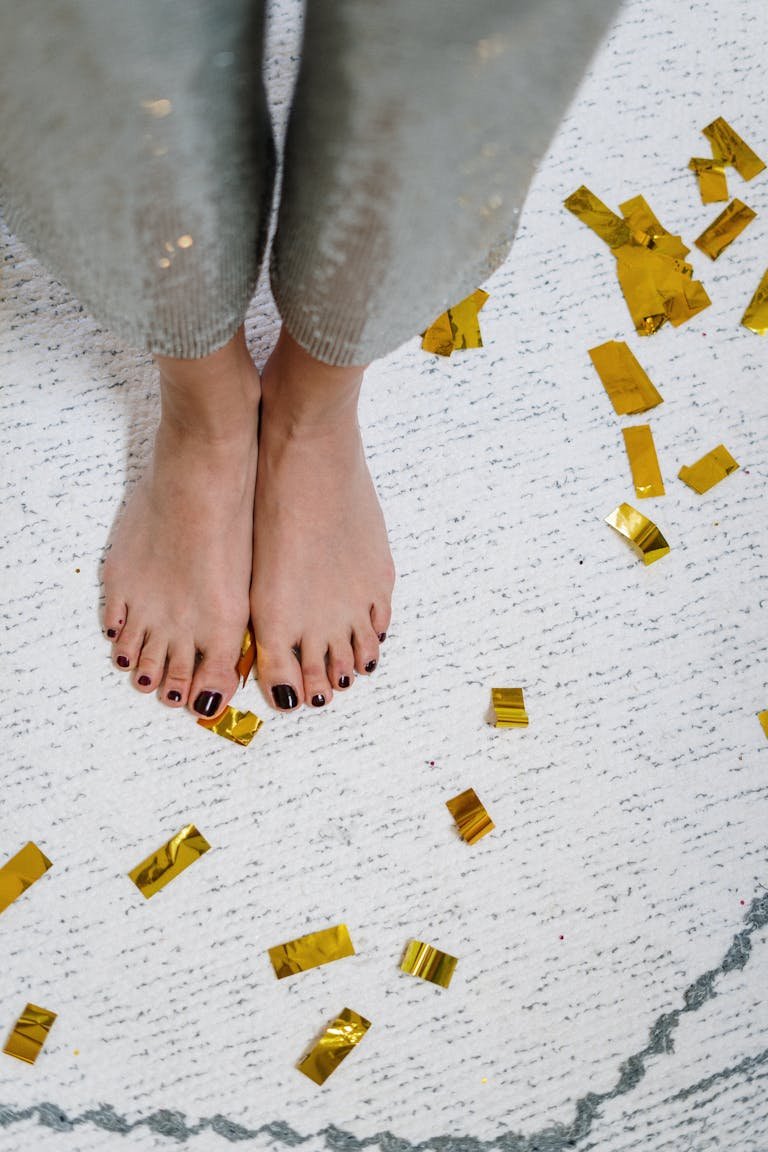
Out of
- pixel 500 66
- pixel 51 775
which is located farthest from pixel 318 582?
pixel 500 66

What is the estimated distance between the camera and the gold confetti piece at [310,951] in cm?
77

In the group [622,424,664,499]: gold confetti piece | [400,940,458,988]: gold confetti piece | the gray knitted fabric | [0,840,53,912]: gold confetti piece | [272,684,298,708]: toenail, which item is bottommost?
[0,840,53,912]: gold confetti piece

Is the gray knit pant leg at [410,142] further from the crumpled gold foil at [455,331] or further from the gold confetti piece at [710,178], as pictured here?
the gold confetti piece at [710,178]

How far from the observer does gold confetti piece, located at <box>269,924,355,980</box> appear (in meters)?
0.77

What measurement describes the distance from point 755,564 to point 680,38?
59 cm

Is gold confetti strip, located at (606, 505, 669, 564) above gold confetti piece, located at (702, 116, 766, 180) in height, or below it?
below

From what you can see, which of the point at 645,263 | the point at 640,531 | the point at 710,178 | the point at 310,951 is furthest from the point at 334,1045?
the point at 710,178

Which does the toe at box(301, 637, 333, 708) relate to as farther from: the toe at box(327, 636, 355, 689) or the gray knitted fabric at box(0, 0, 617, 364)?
the gray knitted fabric at box(0, 0, 617, 364)

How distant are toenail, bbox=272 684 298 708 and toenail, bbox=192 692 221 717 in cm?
5

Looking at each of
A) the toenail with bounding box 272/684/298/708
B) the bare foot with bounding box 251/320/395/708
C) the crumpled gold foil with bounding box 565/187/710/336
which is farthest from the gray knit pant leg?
the crumpled gold foil with bounding box 565/187/710/336

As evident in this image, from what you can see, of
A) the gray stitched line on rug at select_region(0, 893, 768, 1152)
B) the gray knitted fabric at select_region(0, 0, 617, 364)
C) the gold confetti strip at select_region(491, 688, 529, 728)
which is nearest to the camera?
the gray knitted fabric at select_region(0, 0, 617, 364)

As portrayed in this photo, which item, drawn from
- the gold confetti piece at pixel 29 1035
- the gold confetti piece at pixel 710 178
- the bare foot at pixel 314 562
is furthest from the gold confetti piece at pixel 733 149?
the gold confetti piece at pixel 29 1035

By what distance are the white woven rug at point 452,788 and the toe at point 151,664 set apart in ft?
0.07

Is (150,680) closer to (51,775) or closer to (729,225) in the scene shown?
(51,775)
